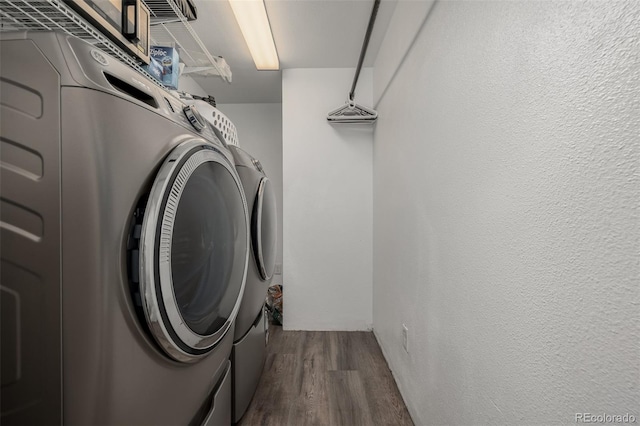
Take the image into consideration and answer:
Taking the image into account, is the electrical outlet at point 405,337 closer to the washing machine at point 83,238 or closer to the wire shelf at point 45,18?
the washing machine at point 83,238

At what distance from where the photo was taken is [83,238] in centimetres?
50

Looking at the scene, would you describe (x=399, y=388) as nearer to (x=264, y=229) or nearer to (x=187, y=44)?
(x=264, y=229)

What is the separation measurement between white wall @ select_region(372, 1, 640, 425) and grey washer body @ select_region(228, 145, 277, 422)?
83 centimetres

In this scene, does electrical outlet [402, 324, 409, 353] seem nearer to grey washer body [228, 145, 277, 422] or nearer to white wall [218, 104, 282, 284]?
grey washer body [228, 145, 277, 422]

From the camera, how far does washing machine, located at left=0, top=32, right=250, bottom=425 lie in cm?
47

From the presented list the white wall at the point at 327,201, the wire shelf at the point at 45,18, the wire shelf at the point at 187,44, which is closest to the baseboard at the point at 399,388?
the white wall at the point at 327,201

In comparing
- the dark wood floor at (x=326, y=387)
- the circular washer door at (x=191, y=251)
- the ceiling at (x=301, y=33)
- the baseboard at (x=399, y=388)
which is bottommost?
the dark wood floor at (x=326, y=387)

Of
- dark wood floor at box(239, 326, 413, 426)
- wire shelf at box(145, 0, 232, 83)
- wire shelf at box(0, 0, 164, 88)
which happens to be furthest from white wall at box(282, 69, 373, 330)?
wire shelf at box(0, 0, 164, 88)

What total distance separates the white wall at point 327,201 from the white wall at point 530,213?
1.29 meters

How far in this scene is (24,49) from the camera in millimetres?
479

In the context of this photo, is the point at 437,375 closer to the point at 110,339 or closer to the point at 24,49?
the point at 110,339

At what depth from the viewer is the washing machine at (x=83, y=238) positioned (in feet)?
1.55

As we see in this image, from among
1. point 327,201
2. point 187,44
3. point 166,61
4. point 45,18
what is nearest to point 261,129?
point 187,44

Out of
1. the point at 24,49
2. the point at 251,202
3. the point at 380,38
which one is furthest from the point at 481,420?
the point at 380,38
